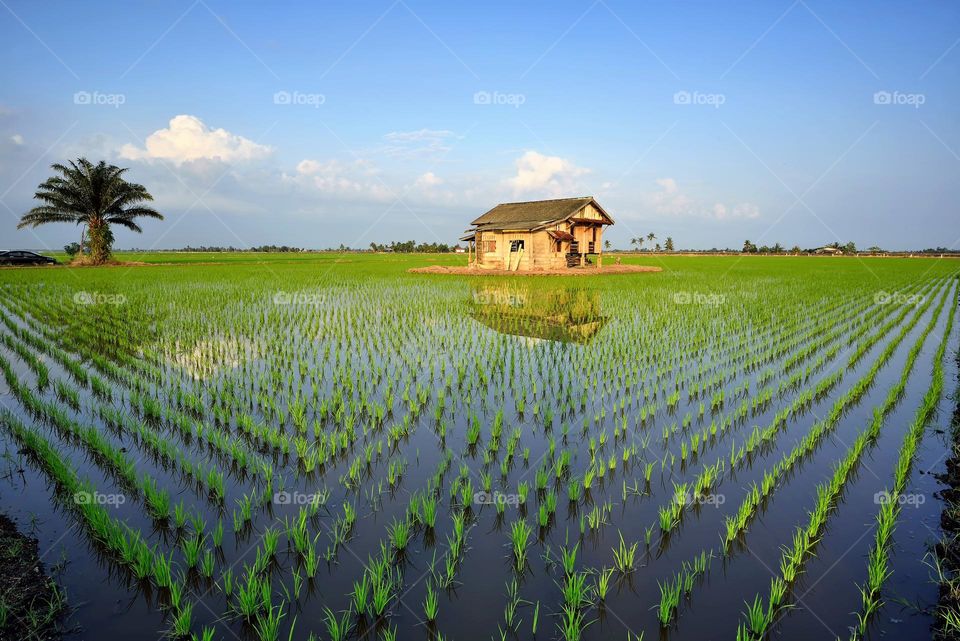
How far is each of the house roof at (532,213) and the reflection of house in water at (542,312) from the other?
978 centimetres

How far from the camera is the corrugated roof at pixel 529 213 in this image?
30.0 m

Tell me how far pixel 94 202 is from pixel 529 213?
2849 centimetres

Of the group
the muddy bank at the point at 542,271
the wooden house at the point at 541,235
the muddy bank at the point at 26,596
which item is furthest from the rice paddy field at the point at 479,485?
the wooden house at the point at 541,235

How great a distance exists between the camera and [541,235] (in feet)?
98.2

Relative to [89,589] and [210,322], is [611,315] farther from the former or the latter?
[89,589]

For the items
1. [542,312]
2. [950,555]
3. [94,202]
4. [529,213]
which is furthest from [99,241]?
[950,555]

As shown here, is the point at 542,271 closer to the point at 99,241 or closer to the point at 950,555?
the point at 950,555

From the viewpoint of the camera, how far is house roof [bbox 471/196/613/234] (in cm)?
2988

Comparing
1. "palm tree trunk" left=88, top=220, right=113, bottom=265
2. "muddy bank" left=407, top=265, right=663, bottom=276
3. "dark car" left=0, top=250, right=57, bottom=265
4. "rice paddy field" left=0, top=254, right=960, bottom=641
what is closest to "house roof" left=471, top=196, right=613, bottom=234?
"muddy bank" left=407, top=265, right=663, bottom=276

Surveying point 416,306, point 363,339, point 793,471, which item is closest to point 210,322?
point 363,339

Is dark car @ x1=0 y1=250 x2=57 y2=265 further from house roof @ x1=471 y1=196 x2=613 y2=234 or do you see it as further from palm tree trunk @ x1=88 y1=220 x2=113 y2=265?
house roof @ x1=471 y1=196 x2=613 y2=234

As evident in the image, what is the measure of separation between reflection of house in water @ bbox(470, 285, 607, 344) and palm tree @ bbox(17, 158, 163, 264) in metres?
27.9

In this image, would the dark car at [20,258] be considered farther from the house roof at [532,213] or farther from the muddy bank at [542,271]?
the house roof at [532,213]

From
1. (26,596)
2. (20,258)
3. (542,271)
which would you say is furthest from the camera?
(20,258)
